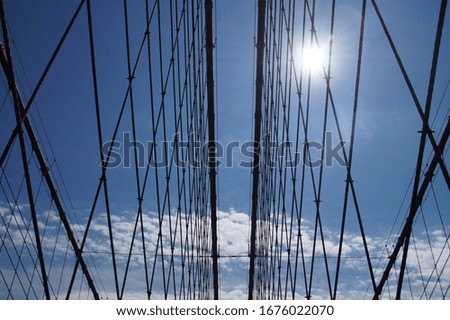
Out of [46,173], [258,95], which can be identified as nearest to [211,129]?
[258,95]

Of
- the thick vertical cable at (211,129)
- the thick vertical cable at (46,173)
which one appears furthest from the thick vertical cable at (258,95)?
the thick vertical cable at (46,173)

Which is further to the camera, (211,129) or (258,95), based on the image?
(211,129)

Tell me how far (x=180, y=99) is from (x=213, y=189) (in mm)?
4018

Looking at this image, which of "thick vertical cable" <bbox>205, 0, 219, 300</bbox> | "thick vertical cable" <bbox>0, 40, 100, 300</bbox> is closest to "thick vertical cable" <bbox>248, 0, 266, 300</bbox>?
"thick vertical cable" <bbox>205, 0, 219, 300</bbox>

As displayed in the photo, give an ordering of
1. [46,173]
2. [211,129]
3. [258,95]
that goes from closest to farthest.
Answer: [46,173] < [258,95] < [211,129]

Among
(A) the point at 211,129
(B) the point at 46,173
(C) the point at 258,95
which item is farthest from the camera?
(A) the point at 211,129

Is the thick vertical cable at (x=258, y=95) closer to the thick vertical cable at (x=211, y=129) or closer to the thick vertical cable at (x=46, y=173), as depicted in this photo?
the thick vertical cable at (x=211, y=129)

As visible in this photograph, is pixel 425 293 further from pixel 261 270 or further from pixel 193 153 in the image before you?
pixel 193 153

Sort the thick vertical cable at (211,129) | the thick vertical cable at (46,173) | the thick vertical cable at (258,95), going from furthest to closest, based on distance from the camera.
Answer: the thick vertical cable at (211,129), the thick vertical cable at (258,95), the thick vertical cable at (46,173)

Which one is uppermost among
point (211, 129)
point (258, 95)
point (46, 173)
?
point (258, 95)

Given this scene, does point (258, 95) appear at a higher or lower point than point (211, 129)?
higher

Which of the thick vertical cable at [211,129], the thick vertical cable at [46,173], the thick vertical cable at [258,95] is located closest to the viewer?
the thick vertical cable at [46,173]

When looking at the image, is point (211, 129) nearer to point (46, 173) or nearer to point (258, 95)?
point (258, 95)
